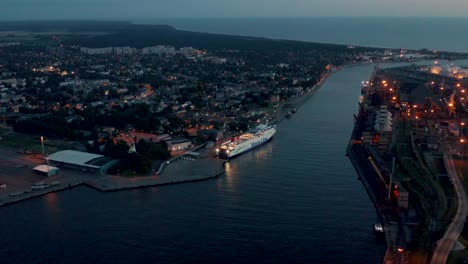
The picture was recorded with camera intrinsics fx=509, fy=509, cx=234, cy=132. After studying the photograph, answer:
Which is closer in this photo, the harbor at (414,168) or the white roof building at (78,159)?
the harbor at (414,168)

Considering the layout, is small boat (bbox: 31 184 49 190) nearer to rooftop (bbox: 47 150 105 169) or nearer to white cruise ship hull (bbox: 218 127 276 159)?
rooftop (bbox: 47 150 105 169)

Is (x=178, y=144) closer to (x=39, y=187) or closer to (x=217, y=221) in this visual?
(x=39, y=187)

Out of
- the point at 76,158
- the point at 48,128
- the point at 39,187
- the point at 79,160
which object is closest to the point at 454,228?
the point at 39,187

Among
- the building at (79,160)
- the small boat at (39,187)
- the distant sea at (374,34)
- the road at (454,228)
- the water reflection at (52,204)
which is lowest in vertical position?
the water reflection at (52,204)

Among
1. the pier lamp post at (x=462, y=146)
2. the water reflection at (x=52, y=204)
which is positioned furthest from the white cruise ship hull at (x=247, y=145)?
the pier lamp post at (x=462, y=146)

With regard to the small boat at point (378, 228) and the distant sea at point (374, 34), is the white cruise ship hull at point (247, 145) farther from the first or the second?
the distant sea at point (374, 34)

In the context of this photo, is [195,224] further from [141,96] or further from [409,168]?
[141,96]

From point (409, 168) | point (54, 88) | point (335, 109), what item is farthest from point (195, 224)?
point (54, 88)
